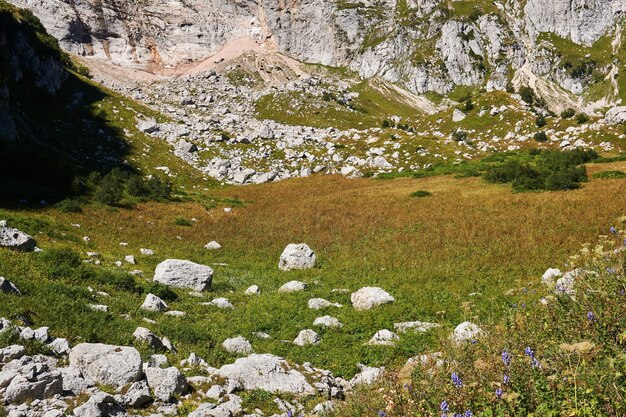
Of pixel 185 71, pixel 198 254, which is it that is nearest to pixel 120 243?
pixel 198 254

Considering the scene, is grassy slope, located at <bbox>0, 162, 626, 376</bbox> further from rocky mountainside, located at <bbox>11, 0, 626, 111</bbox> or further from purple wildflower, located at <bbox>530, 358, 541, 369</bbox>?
rocky mountainside, located at <bbox>11, 0, 626, 111</bbox>

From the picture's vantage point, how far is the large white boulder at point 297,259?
18703 millimetres

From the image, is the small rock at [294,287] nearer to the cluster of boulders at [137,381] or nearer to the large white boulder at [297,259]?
the large white boulder at [297,259]

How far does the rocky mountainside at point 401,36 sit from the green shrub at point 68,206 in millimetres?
144642

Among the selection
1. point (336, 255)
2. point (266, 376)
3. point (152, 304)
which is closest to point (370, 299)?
point (266, 376)

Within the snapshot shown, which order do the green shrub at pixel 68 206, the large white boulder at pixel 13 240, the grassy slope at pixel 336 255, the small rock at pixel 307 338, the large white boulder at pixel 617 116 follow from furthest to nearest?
the large white boulder at pixel 617 116 → the green shrub at pixel 68 206 → the large white boulder at pixel 13 240 → the small rock at pixel 307 338 → the grassy slope at pixel 336 255

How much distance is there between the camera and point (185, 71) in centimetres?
15800

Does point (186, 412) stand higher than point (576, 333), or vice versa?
point (576, 333)

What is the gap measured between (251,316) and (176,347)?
333 cm

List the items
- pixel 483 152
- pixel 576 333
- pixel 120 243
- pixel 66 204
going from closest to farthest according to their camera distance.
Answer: pixel 576 333
pixel 120 243
pixel 66 204
pixel 483 152

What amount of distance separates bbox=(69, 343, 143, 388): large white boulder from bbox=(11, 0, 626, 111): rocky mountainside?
162886 millimetres

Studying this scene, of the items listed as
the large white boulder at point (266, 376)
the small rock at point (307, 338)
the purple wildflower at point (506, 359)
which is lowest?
the small rock at point (307, 338)

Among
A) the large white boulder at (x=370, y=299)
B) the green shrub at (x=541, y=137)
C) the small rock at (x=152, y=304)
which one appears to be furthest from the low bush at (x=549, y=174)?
the small rock at (x=152, y=304)

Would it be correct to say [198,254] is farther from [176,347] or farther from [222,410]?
[222,410]
